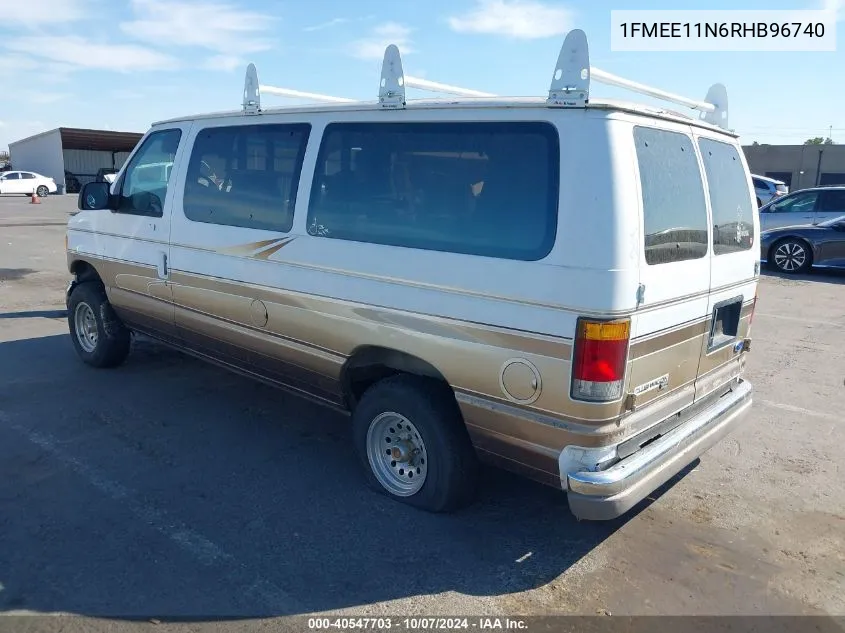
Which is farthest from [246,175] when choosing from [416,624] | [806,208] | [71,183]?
[71,183]

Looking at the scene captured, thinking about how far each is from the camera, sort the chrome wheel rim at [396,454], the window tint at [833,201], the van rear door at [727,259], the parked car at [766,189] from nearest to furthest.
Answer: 1. the van rear door at [727,259]
2. the chrome wheel rim at [396,454]
3. the window tint at [833,201]
4. the parked car at [766,189]

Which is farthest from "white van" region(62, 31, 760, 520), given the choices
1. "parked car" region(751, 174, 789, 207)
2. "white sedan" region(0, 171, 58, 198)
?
"white sedan" region(0, 171, 58, 198)

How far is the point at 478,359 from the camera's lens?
3.35 meters

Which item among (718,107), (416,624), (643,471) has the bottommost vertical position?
(416,624)

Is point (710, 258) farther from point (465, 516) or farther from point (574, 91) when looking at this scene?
point (465, 516)

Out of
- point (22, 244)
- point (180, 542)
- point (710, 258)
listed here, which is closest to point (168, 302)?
point (180, 542)

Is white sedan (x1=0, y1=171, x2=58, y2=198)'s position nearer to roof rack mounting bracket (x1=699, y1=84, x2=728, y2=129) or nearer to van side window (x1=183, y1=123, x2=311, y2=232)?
van side window (x1=183, y1=123, x2=311, y2=232)

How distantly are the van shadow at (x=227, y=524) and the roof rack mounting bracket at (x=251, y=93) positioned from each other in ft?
7.34

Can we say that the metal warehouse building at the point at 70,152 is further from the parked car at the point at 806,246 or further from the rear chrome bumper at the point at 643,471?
the rear chrome bumper at the point at 643,471

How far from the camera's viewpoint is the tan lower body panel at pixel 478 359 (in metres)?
3.14

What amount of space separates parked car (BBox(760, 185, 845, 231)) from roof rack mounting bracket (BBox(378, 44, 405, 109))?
13119mm

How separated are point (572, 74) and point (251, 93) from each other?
2.49 meters

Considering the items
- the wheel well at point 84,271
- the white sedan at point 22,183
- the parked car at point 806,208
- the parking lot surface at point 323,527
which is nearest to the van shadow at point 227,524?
the parking lot surface at point 323,527

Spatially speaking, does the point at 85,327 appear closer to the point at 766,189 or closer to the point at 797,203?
the point at 797,203
